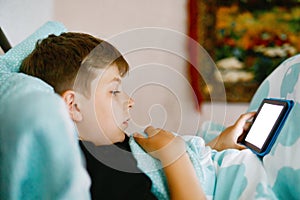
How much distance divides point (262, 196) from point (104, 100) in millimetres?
299

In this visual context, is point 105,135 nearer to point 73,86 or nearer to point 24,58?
point 73,86

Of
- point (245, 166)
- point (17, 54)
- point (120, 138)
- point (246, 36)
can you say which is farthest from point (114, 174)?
point (246, 36)

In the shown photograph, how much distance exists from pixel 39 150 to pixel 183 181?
364mm

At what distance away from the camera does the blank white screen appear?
81cm

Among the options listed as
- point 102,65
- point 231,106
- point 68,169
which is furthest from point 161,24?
point 68,169

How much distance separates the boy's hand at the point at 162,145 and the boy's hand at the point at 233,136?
0.72 feet

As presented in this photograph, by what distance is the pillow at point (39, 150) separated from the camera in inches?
16.8

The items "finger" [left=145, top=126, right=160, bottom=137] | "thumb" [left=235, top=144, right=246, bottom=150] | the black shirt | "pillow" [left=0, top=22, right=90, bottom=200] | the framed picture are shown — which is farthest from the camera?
the framed picture

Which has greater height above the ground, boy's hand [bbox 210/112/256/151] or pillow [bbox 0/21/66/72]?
pillow [bbox 0/21/66/72]

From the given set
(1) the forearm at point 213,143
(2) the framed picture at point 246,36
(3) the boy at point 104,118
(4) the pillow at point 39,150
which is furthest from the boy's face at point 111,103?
(2) the framed picture at point 246,36

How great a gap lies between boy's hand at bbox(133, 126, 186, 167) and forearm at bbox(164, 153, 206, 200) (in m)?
0.01

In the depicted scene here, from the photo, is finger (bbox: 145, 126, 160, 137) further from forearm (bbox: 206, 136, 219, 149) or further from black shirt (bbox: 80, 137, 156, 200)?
forearm (bbox: 206, 136, 219, 149)

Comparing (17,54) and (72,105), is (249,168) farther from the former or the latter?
(17,54)

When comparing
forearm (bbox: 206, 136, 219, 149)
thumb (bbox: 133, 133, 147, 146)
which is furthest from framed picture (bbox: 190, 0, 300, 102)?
thumb (bbox: 133, 133, 147, 146)
